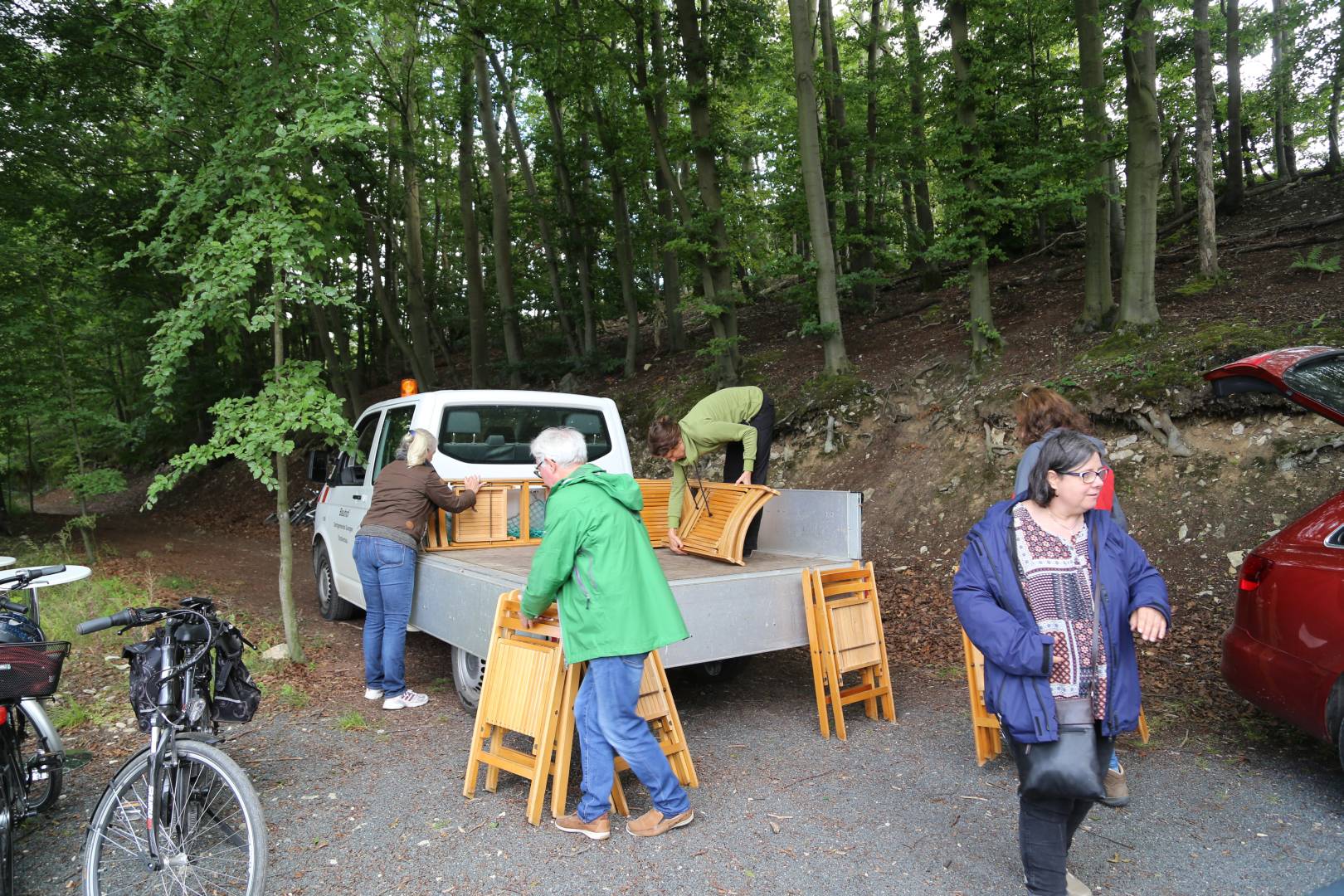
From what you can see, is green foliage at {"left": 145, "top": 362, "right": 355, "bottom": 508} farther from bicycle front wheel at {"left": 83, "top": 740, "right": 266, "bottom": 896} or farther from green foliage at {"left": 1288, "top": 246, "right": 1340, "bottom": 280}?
green foliage at {"left": 1288, "top": 246, "right": 1340, "bottom": 280}

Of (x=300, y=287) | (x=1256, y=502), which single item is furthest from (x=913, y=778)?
(x=300, y=287)

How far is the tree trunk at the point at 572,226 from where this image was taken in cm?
1705

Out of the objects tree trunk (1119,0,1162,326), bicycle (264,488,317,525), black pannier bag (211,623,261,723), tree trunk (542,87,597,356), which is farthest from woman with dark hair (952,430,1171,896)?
tree trunk (542,87,597,356)

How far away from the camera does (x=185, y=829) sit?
118 inches

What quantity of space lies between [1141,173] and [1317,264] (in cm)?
267

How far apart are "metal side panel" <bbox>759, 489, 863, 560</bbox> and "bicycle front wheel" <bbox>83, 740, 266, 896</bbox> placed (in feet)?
11.4

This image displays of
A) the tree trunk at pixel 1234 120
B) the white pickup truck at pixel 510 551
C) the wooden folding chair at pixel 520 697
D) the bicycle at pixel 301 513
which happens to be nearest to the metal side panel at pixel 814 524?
the white pickup truck at pixel 510 551

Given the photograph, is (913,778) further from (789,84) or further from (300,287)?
(789,84)

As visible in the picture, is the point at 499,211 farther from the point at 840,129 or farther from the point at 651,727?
the point at 651,727

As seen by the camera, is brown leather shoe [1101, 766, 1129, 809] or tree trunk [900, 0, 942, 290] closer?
brown leather shoe [1101, 766, 1129, 809]

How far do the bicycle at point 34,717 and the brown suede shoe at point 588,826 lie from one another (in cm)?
209

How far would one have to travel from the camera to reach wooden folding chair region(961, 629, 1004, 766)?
4305mm

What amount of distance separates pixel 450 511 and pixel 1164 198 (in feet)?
63.2

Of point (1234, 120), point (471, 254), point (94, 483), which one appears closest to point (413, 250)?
point (471, 254)
